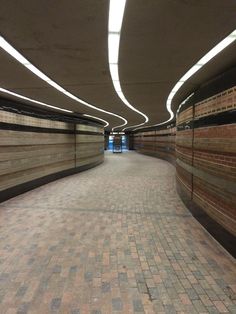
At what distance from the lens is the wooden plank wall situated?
7055 millimetres

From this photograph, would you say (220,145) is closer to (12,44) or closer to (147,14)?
(147,14)

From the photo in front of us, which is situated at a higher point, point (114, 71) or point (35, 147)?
point (114, 71)

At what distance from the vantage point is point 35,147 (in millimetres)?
8781

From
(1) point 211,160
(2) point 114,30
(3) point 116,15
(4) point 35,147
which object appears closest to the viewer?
(3) point 116,15

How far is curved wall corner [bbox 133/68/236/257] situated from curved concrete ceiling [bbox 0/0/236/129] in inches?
19.5

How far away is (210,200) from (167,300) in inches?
96.1

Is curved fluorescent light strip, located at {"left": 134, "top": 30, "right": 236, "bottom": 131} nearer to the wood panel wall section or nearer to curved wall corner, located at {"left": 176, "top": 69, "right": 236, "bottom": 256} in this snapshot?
curved wall corner, located at {"left": 176, "top": 69, "right": 236, "bottom": 256}

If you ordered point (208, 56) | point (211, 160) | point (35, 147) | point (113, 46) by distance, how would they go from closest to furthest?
point (113, 46) → point (208, 56) → point (211, 160) → point (35, 147)

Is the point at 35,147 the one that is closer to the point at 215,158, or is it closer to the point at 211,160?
the point at 211,160

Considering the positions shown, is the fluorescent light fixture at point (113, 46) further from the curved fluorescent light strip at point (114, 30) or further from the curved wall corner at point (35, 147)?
the curved wall corner at point (35, 147)

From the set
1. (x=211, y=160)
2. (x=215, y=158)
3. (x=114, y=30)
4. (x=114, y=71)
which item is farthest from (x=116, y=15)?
(x=211, y=160)

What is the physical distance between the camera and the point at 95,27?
268cm

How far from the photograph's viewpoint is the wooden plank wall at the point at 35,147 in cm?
705

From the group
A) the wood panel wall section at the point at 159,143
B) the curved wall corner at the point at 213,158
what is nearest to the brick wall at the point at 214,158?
the curved wall corner at the point at 213,158
